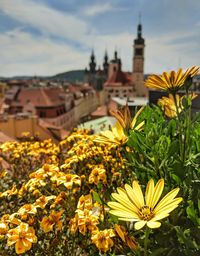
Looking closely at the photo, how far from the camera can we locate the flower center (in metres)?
1.14

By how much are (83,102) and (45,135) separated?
105 feet

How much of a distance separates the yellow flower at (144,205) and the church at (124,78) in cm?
5408

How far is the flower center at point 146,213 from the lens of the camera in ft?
3.74

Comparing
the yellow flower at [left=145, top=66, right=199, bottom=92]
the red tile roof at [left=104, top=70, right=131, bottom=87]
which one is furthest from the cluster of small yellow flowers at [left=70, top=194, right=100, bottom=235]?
the red tile roof at [left=104, top=70, right=131, bottom=87]

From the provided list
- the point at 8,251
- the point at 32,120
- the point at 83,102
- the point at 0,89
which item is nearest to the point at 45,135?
the point at 32,120

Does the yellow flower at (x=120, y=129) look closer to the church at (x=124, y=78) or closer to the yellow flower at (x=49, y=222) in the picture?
A: the yellow flower at (x=49, y=222)

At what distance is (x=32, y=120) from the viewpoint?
1591cm

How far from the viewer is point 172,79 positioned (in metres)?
1.45

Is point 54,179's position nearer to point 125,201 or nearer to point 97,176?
point 97,176

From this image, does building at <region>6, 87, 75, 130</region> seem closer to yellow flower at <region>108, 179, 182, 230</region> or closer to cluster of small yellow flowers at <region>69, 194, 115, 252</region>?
cluster of small yellow flowers at <region>69, 194, 115, 252</region>

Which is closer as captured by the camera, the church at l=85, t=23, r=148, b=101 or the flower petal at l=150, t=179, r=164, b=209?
the flower petal at l=150, t=179, r=164, b=209

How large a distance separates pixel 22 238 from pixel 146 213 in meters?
0.50

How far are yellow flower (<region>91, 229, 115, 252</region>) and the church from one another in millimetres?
54033

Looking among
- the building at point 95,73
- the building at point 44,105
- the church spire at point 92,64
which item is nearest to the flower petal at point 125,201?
the building at point 44,105
